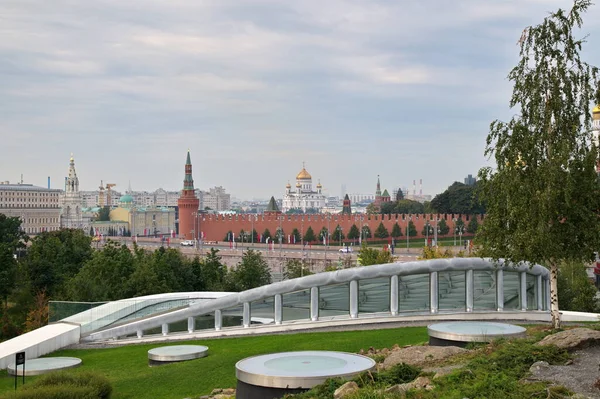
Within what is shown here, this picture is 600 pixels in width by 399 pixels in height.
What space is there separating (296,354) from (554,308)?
614cm

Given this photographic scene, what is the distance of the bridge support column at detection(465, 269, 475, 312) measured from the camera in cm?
1823

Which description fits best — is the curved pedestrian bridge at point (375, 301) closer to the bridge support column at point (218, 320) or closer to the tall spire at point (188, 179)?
the bridge support column at point (218, 320)

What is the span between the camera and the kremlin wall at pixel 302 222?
300 feet

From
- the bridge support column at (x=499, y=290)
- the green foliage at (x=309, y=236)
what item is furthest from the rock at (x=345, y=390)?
the green foliage at (x=309, y=236)

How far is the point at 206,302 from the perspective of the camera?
19.1m

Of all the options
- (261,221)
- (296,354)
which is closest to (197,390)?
(296,354)

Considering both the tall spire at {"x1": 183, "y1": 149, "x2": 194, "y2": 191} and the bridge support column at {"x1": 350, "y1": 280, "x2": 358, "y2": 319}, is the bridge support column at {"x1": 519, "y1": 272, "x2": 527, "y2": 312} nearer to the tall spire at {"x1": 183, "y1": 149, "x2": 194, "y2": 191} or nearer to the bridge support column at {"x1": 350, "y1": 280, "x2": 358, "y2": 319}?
the bridge support column at {"x1": 350, "y1": 280, "x2": 358, "y2": 319}

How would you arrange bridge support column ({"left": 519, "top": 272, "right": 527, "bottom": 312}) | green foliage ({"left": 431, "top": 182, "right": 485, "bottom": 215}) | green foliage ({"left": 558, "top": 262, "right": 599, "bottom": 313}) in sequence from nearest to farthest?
bridge support column ({"left": 519, "top": 272, "right": 527, "bottom": 312}) < green foliage ({"left": 558, "top": 262, "right": 599, "bottom": 313}) < green foliage ({"left": 431, "top": 182, "right": 485, "bottom": 215})

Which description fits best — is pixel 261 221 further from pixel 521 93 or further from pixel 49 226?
pixel 521 93

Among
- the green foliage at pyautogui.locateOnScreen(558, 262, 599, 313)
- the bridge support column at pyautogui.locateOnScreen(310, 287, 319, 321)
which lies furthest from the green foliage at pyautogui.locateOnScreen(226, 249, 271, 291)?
the bridge support column at pyautogui.locateOnScreen(310, 287, 319, 321)

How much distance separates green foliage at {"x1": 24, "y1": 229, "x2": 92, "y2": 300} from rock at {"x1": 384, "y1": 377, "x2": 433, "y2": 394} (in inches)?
1068

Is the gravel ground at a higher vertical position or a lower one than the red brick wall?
lower

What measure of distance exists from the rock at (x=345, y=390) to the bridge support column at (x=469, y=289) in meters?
9.95

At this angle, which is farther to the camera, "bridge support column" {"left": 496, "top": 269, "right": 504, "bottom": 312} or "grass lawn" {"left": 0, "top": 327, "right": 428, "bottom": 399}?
"bridge support column" {"left": 496, "top": 269, "right": 504, "bottom": 312}
